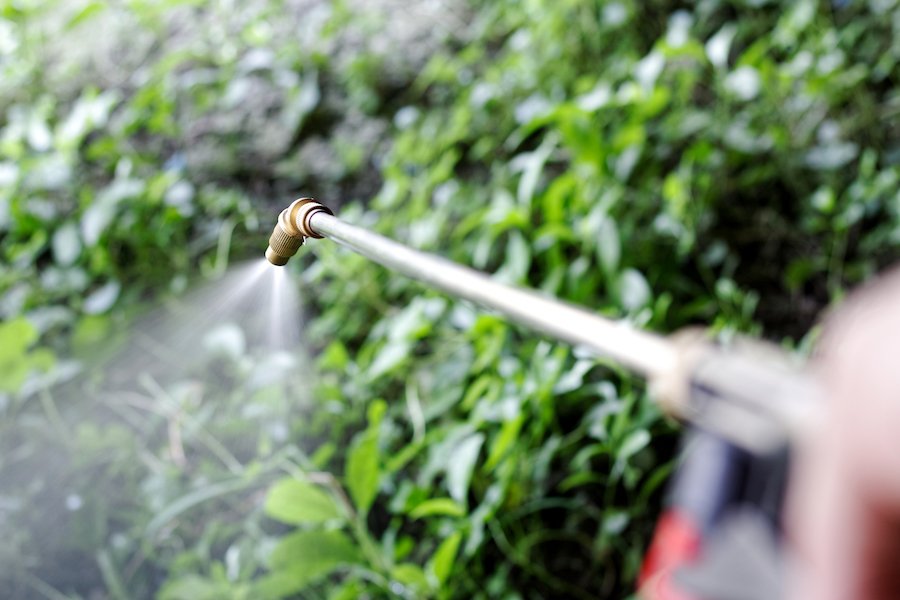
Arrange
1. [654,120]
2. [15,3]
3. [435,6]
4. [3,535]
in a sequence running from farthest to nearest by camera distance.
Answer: [435,6], [15,3], [654,120], [3,535]

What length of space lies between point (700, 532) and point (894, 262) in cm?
102

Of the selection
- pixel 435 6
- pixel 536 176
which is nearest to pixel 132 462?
pixel 536 176

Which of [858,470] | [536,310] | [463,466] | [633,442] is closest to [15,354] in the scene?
[463,466]

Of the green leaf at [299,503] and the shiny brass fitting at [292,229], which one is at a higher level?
the shiny brass fitting at [292,229]

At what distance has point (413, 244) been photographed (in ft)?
3.95

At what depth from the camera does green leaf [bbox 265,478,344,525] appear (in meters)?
0.77

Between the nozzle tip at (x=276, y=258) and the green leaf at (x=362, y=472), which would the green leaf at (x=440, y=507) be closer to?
the green leaf at (x=362, y=472)

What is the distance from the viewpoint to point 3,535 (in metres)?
1.07

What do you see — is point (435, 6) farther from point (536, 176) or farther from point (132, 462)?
point (132, 462)

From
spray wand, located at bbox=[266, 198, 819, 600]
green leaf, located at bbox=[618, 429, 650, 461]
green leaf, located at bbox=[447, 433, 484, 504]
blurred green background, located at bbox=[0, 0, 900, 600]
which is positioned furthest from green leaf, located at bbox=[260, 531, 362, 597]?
spray wand, located at bbox=[266, 198, 819, 600]

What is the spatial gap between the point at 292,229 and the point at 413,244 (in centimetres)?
66

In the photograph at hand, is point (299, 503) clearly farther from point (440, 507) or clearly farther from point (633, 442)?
point (633, 442)

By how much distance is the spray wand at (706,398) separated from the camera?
261 millimetres

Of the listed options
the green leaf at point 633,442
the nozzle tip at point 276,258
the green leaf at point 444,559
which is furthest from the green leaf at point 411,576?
the nozzle tip at point 276,258
